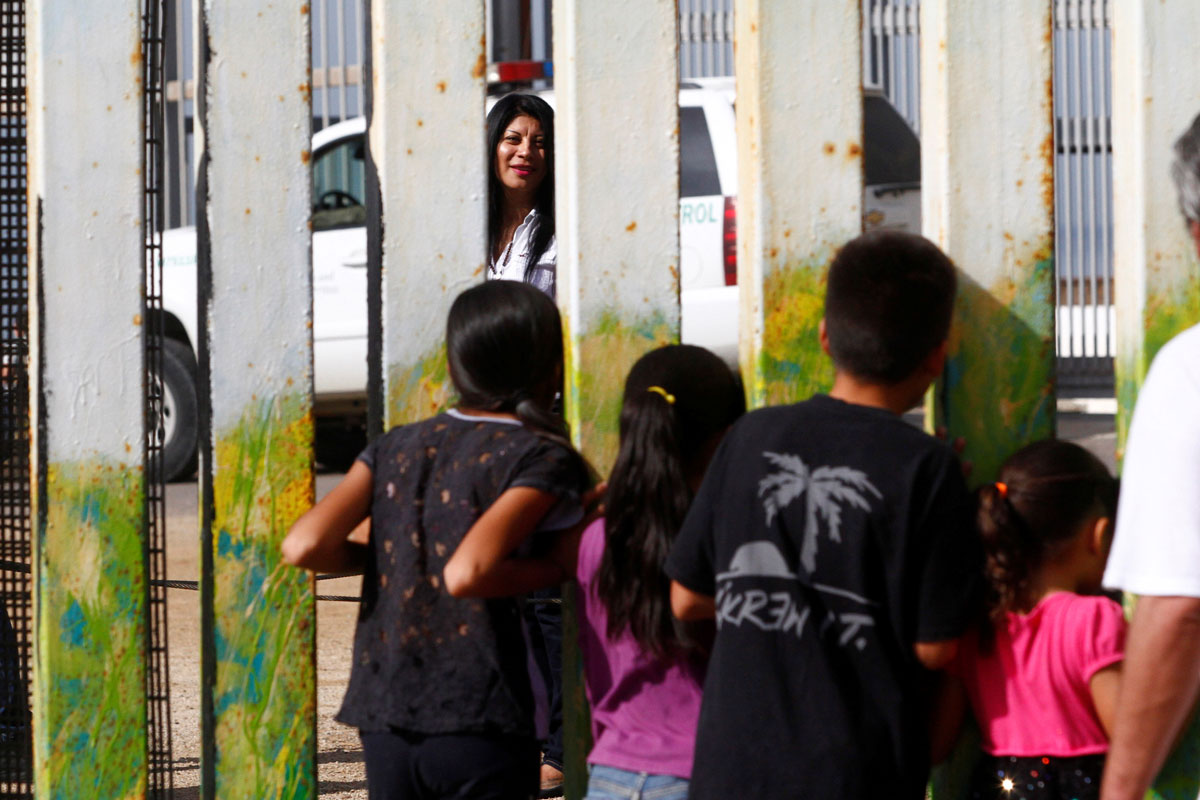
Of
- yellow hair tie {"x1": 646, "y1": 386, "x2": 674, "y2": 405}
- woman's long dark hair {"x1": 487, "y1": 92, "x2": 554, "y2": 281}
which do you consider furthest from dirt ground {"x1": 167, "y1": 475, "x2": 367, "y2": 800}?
yellow hair tie {"x1": 646, "y1": 386, "x2": 674, "y2": 405}

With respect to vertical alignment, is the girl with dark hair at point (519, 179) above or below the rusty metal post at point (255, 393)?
above

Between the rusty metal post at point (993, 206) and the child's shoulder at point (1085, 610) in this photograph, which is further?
the rusty metal post at point (993, 206)

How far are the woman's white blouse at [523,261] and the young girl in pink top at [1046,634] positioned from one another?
1.43 metres

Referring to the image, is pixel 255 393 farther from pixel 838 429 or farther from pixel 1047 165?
pixel 1047 165

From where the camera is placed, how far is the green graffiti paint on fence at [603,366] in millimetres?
2373

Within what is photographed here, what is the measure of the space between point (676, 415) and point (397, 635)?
1.84 ft

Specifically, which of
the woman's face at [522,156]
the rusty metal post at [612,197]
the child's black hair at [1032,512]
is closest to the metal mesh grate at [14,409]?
the rusty metal post at [612,197]

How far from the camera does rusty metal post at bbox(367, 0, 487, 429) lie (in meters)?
2.36

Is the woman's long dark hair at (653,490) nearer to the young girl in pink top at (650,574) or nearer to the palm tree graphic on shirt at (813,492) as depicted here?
the young girl in pink top at (650,574)

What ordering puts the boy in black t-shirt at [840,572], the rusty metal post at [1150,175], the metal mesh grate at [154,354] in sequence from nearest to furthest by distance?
the boy in black t-shirt at [840,572] → the rusty metal post at [1150,175] → the metal mesh grate at [154,354]

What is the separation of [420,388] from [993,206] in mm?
1028

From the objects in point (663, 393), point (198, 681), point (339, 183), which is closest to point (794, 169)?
point (663, 393)

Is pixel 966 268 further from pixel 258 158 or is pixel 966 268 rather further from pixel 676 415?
pixel 258 158

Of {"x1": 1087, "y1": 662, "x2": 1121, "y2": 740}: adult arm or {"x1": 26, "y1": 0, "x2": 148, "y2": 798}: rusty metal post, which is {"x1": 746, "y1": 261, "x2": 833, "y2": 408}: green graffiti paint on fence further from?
{"x1": 26, "y1": 0, "x2": 148, "y2": 798}: rusty metal post
